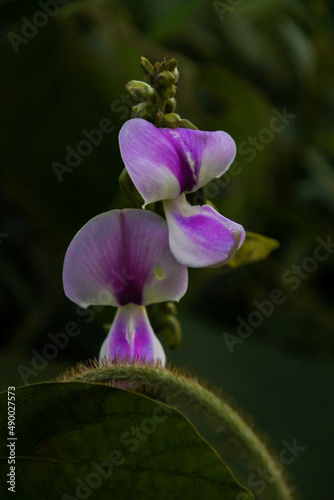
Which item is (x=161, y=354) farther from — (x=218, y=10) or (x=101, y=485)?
(x=218, y=10)

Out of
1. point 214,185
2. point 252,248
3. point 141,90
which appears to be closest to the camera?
point 141,90

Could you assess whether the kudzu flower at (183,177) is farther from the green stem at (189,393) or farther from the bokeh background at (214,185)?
the bokeh background at (214,185)

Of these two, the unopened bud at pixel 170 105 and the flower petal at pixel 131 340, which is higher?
the unopened bud at pixel 170 105

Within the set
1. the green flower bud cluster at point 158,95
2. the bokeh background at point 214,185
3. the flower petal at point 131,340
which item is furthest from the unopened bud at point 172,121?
the bokeh background at point 214,185

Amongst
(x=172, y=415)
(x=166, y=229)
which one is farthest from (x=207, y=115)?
(x=172, y=415)

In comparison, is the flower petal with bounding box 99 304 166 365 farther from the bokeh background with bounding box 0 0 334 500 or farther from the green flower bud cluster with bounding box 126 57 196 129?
the bokeh background with bounding box 0 0 334 500

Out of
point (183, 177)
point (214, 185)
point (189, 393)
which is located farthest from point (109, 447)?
point (214, 185)

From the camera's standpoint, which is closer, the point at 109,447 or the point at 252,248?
the point at 109,447

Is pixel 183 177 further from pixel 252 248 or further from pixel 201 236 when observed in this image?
pixel 252 248
